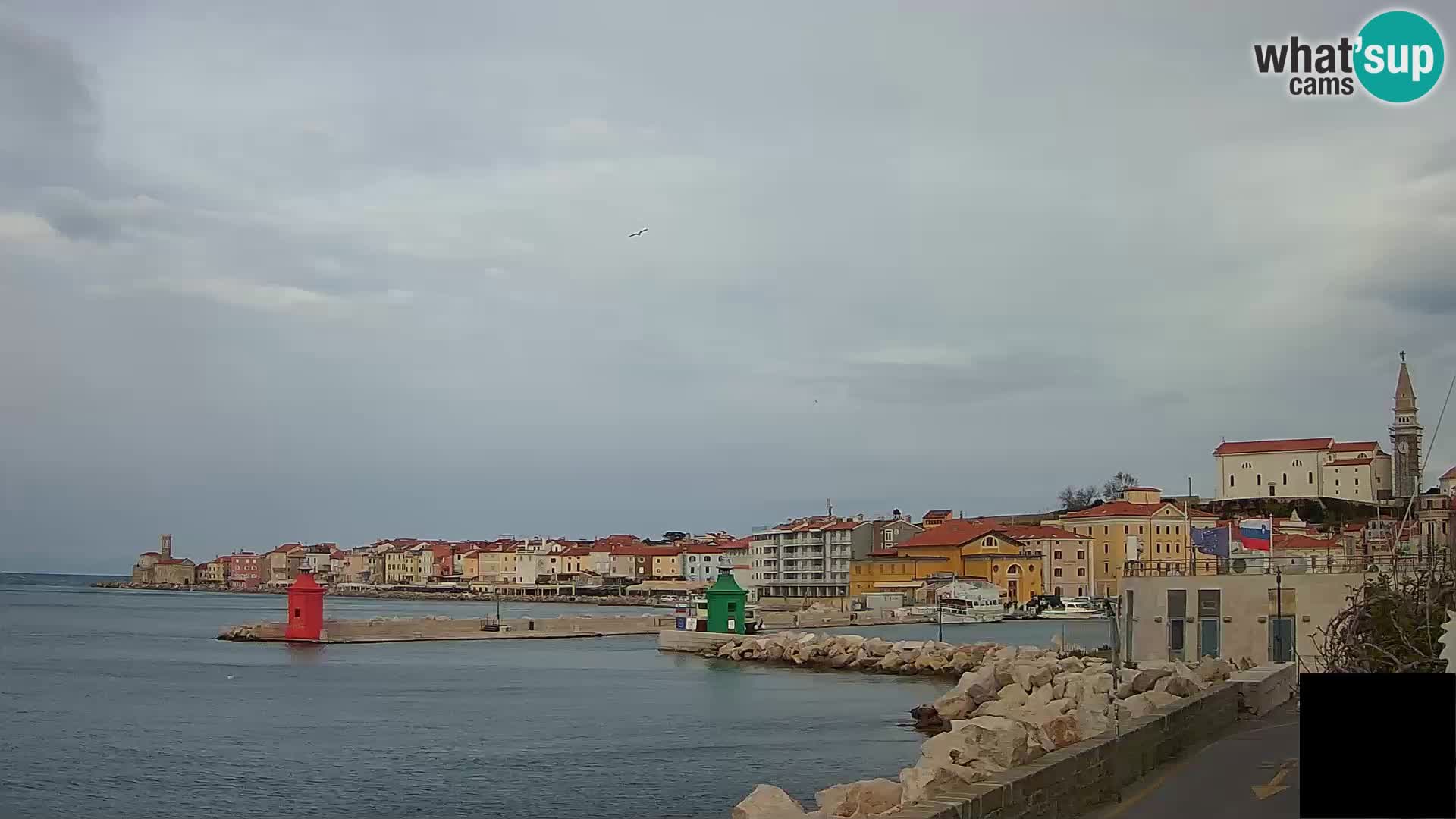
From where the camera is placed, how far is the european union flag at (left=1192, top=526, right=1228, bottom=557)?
1182 inches

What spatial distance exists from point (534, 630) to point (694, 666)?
2523 cm

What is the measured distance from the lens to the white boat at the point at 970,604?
89.0m

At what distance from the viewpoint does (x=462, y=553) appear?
17775 cm

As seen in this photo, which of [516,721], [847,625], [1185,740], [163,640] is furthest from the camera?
[847,625]

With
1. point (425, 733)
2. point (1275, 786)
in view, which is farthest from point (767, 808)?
point (425, 733)

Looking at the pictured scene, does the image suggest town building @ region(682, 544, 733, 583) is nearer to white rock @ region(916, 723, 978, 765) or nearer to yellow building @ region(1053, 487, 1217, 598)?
yellow building @ region(1053, 487, 1217, 598)

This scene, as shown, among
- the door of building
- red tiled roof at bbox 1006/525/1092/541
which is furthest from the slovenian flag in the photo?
red tiled roof at bbox 1006/525/1092/541

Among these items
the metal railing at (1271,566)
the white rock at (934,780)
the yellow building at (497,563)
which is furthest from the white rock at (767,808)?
the yellow building at (497,563)

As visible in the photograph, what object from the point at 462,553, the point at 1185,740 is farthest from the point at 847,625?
the point at 462,553

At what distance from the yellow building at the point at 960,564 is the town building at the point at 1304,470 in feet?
→ 76.3

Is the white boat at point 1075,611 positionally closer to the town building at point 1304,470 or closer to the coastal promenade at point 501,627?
the coastal promenade at point 501,627

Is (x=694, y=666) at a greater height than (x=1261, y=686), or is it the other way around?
(x=1261, y=686)

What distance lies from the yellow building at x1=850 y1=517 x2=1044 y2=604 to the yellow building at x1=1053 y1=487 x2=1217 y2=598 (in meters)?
4.93

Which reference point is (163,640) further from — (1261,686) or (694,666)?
(1261,686)
